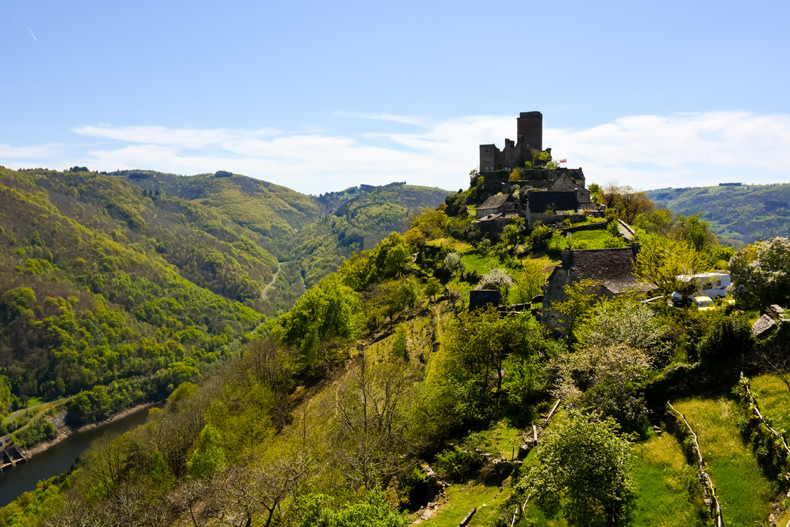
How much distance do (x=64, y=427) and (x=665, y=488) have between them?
7662 inches

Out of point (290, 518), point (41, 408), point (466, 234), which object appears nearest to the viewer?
point (290, 518)

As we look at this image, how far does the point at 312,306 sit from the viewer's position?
71312 mm

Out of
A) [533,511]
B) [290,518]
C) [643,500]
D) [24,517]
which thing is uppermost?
[643,500]

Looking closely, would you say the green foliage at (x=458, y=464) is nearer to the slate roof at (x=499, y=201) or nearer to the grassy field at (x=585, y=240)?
the grassy field at (x=585, y=240)

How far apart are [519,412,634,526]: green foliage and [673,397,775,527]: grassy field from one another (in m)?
3.76

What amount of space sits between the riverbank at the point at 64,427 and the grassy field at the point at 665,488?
174 m

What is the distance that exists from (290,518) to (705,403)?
26.1 m

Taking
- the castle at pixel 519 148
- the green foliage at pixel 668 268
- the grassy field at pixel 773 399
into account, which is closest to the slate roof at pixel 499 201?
the castle at pixel 519 148

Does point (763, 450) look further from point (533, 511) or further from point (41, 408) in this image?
point (41, 408)

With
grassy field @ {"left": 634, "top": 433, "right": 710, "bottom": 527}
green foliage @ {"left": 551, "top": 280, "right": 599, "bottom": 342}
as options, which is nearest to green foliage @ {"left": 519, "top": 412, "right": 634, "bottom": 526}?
grassy field @ {"left": 634, "top": 433, "right": 710, "bottom": 527}

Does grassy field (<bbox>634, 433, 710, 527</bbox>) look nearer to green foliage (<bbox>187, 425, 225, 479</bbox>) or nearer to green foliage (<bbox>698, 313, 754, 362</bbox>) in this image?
green foliage (<bbox>698, 313, 754, 362</bbox>)

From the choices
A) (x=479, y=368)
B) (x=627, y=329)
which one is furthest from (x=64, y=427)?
(x=627, y=329)

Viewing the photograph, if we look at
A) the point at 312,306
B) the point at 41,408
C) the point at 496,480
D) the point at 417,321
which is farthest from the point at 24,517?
the point at 41,408

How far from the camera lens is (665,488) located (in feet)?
69.9
